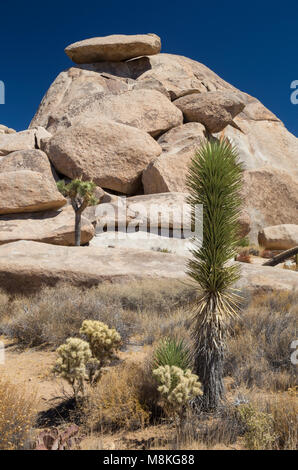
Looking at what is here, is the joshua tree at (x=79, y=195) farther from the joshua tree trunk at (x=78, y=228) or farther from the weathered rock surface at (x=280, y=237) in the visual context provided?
the weathered rock surface at (x=280, y=237)

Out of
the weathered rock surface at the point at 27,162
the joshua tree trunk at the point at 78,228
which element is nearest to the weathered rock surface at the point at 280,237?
the joshua tree trunk at the point at 78,228

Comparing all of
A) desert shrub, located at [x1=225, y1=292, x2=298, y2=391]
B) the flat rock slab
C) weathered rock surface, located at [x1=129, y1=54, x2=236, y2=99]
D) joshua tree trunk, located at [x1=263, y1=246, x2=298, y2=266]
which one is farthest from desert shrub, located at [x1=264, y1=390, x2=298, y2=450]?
weathered rock surface, located at [x1=129, y1=54, x2=236, y2=99]

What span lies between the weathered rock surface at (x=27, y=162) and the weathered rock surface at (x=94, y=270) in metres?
9.93

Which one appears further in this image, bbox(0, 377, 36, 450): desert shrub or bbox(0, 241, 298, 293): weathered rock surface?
bbox(0, 241, 298, 293): weathered rock surface

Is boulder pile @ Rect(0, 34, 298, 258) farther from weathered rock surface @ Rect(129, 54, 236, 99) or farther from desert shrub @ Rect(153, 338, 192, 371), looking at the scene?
desert shrub @ Rect(153, 338, 192, 371)

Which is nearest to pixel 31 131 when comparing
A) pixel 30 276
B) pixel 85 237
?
pixel 85 237

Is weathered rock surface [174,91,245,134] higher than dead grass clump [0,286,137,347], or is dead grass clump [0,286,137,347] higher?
weathered rock surface [174,91,245,134]

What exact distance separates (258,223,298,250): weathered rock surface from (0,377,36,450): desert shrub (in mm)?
16058

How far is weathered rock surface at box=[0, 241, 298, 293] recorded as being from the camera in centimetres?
746

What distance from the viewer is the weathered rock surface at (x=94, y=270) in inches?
294

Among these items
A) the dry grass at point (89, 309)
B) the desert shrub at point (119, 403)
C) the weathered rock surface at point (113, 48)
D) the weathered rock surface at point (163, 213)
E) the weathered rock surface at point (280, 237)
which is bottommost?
the desert shrub at point (119, 403)

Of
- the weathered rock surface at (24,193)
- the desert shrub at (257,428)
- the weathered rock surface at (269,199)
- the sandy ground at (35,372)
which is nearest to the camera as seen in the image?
→ the desert shrub at (257,428)

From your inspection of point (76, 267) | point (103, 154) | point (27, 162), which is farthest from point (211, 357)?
point (27, 162)

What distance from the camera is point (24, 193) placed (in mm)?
14203
